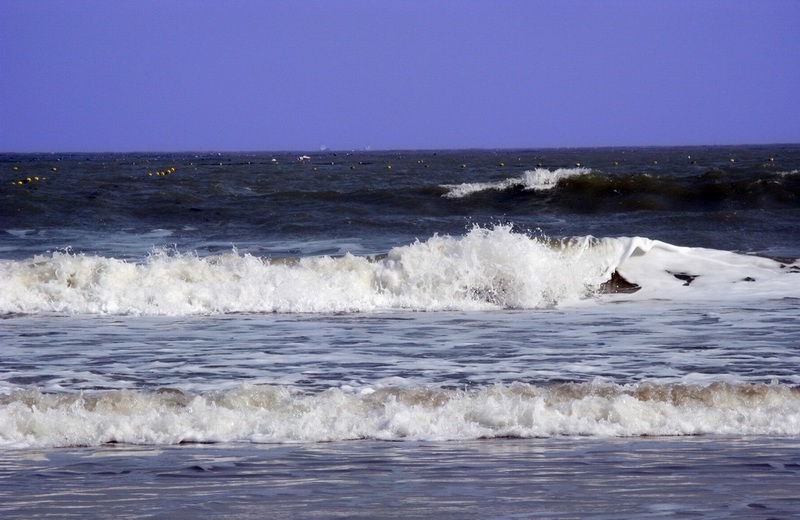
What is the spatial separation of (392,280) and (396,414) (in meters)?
6.77

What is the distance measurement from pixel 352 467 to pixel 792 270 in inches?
403

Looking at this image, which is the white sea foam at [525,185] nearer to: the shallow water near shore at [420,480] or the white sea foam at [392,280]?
the white sea foam at [392,280]

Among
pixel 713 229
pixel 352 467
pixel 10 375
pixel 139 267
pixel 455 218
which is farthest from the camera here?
pixel 455 218

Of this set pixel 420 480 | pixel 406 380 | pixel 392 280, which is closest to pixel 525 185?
pixel 392 280

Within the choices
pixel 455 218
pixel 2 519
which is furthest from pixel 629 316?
pixel 455 218

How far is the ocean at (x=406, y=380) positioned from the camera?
4875 mm

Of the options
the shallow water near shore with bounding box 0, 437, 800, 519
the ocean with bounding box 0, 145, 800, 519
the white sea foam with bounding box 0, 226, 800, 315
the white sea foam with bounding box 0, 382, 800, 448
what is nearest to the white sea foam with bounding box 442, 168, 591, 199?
the ocean with bounding box 0, 145, 800, 519

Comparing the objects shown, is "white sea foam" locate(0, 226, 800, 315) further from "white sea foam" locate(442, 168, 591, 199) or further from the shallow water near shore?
"white sea foam" locate(442, 168, 591, 199)

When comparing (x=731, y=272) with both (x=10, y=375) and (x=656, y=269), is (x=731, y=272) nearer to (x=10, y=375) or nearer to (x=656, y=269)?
(x=656, y=269)

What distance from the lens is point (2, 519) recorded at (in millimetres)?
4414

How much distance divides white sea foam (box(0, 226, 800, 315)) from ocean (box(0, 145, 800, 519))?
4 cm

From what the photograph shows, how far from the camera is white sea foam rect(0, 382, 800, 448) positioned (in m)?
6.09

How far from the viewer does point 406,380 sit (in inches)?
298

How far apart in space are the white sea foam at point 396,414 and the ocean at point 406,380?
18 mm
